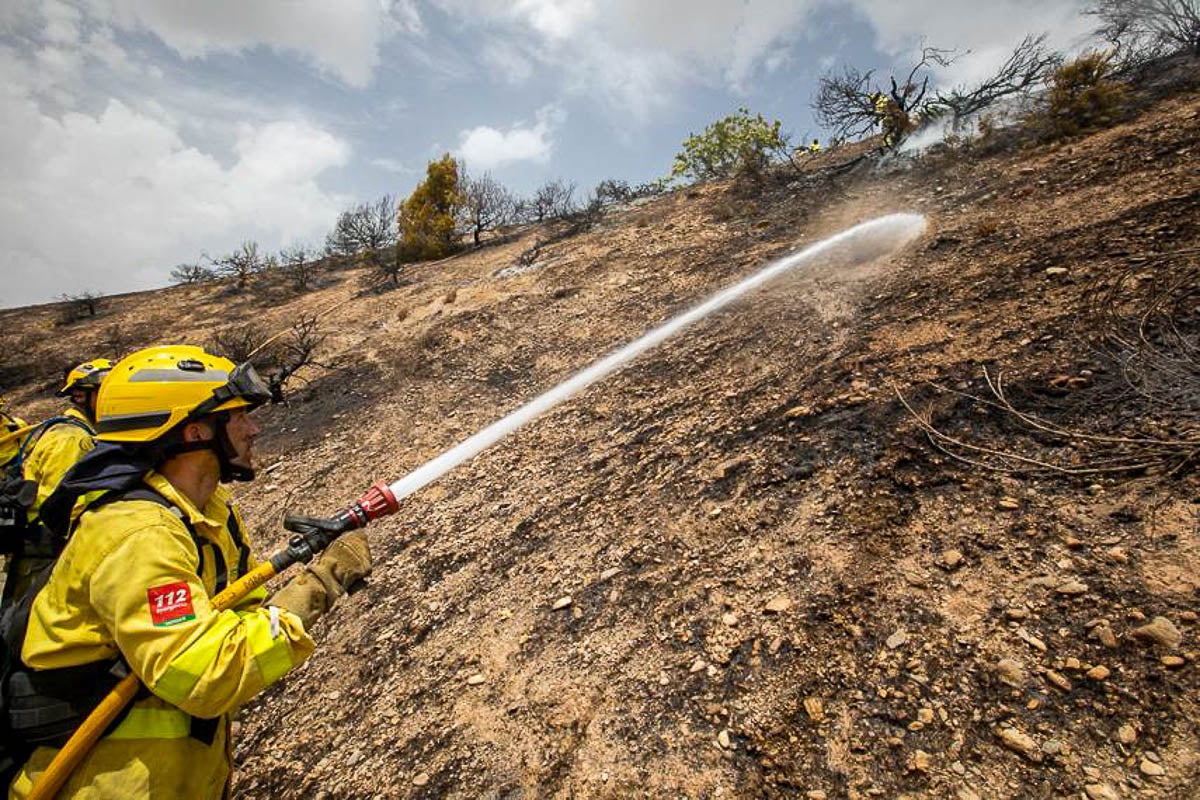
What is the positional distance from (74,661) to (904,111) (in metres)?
16.1

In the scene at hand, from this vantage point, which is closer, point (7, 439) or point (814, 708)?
point (814, 708)

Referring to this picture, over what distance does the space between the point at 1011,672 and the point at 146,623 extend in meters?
3.49

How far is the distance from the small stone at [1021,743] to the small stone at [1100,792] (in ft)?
0.52

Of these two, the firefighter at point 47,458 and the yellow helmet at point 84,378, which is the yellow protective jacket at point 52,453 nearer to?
the firefighter at point 47,458

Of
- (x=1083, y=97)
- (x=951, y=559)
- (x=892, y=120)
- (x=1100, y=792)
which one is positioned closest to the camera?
(x=1100, y=792)

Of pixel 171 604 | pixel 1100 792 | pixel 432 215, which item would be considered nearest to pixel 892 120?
pixel 1100 792

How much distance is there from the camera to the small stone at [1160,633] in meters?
2.36

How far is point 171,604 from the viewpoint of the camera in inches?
71.0

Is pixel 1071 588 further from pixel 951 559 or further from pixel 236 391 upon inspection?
pixel 236 391

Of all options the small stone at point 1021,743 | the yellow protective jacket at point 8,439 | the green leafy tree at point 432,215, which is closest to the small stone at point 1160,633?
the small stone at point 1021,743

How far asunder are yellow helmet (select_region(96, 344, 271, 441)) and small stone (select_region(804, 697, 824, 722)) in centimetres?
294

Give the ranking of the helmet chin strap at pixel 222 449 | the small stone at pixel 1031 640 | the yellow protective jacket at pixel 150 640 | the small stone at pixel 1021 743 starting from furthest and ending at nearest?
the small stone at pixel 1031 640
the helmet chin strap at pixel 222 449
the small stone at pixel 1021 743
the yellow protective jacket at pixel 150 640

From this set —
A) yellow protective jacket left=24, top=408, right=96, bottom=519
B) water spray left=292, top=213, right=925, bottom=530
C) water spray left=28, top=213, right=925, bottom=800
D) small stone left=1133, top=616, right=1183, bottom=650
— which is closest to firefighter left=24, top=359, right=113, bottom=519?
yellow protective jacket left=24, top=408, right=96, bottom=519

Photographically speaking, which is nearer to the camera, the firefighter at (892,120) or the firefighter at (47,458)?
the firefighter at (47,458)
